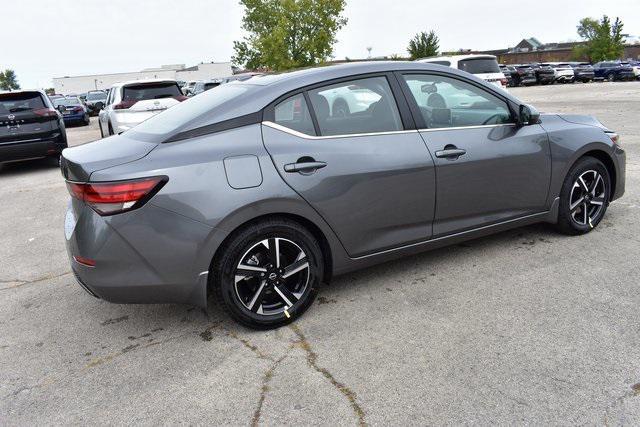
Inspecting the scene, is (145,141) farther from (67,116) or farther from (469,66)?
(67,116)

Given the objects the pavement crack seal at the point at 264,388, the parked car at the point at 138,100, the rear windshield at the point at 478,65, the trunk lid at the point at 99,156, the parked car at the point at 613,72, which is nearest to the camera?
the pavement crack seal at the point at 264,388

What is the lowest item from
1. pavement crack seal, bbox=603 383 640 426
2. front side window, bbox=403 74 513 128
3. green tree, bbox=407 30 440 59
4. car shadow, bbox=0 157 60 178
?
pavement crack seal, bbox=603 383 640 426

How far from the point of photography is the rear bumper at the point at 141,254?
9.50ft

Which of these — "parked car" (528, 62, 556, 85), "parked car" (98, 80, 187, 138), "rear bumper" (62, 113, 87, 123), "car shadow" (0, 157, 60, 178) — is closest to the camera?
"car shadow" (0, 157, 60, 178)

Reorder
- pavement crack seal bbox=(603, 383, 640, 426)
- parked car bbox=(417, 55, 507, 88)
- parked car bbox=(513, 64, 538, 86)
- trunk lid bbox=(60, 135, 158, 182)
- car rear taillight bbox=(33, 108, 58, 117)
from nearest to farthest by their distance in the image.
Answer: pavement crack seal bbox=(603, 383, 640, 426), trunk lid bbox=(60, 135, 158, 182), car rear taillight bbox=(33, 108, 58, 117), parked car bbox=(417, 55, 507, 88), parked car bbox=(513, 64, 538, 86)

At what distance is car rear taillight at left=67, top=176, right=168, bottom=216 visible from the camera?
286cm

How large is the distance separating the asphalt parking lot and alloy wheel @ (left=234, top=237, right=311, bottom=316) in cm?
18

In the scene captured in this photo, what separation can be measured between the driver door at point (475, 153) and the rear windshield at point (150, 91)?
8847mm

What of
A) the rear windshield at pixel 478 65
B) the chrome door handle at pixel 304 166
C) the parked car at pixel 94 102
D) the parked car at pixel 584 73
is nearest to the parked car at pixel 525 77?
the parked car at pixel 584 73

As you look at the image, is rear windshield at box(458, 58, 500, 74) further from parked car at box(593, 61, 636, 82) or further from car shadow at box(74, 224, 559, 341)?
parked car at box(593, 61, 636, 82)

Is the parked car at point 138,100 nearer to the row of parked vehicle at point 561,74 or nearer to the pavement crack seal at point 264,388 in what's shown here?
the pavement crack seal at point 264,388

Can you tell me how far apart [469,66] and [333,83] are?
39.0ft

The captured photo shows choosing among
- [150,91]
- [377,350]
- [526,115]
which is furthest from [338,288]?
[150,91]

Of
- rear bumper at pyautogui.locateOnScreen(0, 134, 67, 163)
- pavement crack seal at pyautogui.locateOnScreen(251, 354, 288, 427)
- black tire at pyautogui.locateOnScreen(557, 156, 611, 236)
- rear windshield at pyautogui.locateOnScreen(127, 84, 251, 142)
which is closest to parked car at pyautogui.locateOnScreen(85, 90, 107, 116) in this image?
rear bumper at pyautogui.locateOnScreen(0, 134, 67, 163)
